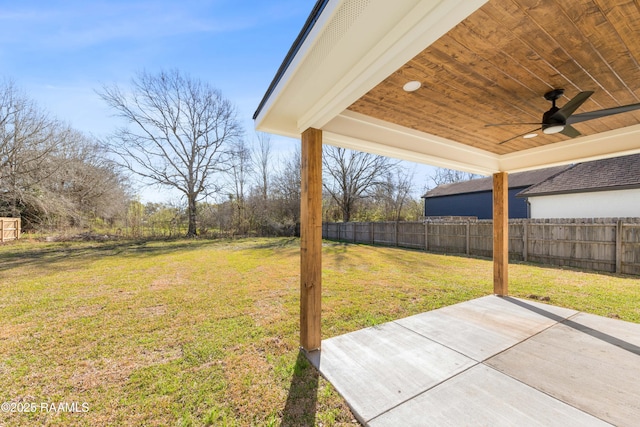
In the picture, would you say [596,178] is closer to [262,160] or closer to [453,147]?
[453,147]

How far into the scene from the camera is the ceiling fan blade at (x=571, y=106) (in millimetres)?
1916

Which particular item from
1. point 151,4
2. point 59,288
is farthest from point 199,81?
point 59,288

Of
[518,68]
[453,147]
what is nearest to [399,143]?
[453,147]

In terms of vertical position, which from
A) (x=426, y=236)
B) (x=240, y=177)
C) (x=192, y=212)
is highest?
(x=240, y=177)

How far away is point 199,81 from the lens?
46.4ft

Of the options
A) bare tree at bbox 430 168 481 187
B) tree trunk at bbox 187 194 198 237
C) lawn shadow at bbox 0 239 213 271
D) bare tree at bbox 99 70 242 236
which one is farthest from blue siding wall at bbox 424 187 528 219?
lawn shadow at bbox 0 239 213 271

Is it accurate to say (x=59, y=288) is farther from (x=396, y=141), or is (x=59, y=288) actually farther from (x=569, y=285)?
(x=569, y=285)

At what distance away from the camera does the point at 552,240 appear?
670 centimetres

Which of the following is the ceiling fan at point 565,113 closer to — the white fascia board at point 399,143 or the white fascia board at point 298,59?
the white fascia board at point 399,143

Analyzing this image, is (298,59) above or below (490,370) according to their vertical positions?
above

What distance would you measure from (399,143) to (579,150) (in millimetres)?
2547

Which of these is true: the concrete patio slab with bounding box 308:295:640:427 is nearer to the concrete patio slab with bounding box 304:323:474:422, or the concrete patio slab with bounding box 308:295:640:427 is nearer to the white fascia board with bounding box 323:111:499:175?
the concrete patio slab with bounding box 304:323:474:422

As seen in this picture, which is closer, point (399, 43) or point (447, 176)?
point (399, 43)

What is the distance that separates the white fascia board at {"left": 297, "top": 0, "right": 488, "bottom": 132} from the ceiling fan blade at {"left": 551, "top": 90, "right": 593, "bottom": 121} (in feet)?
5.07
